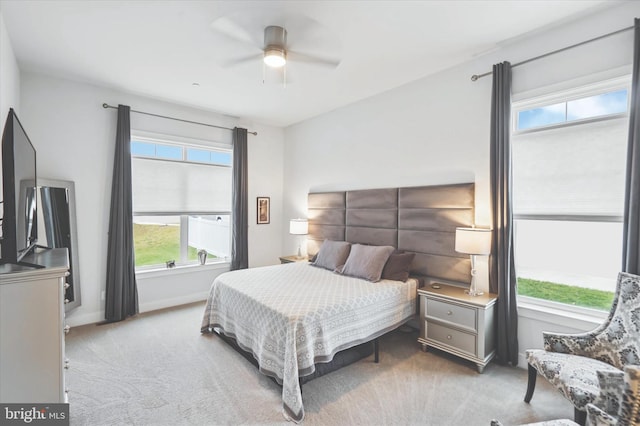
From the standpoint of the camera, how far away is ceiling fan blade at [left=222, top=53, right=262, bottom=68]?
2.90 metres

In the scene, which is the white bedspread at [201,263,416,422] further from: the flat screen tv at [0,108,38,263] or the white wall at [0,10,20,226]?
the white wall at [0,10,20,226]

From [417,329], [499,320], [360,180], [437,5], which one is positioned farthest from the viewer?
[360,180]

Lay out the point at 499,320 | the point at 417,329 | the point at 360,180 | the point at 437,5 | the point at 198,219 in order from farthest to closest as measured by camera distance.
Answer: the point at 198,219 < the point at 360,180 < the point at 417,329 < the point at 499,320 < the point at 437,5

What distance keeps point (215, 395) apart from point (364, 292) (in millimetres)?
1523

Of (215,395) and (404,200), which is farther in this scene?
(404,200)

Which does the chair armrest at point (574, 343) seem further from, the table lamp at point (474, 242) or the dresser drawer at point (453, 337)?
the table lamp at point (474, 242)

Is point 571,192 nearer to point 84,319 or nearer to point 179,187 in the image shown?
point 179,187

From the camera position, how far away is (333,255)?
3873 mm

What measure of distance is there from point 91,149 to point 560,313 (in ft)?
18.0

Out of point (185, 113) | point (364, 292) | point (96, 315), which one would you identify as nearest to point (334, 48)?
point (364, 292)

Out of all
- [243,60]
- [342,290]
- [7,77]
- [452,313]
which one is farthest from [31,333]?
[452,313]

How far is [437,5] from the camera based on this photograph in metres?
2.25

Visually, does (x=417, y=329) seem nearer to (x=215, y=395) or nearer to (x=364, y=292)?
(x=364, y=292)

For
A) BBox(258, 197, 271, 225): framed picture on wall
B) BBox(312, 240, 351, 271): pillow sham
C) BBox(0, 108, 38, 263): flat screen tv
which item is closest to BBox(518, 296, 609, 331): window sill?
BBox(312, 240, 351, 271): pillow sham
